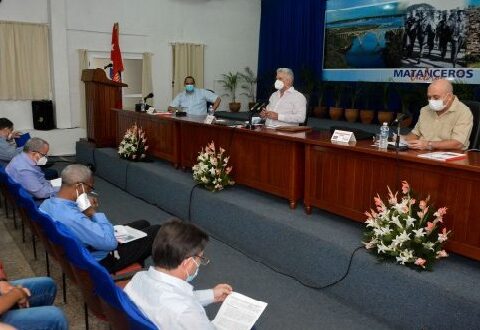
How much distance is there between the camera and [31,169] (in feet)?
11.7

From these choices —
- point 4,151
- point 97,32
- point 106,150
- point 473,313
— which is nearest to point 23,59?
point 97,32

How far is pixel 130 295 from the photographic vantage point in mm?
1581

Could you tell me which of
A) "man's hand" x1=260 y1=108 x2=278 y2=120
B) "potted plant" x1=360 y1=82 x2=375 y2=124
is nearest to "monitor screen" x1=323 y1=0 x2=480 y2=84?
"potted plant" x1=360 y1=82 x2=375 y2=124

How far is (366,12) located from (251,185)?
606 centimetres

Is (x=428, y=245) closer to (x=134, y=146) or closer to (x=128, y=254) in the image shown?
(x=128, y=254)

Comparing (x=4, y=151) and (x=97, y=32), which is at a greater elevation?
(x=97, y=32)

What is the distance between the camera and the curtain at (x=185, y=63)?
966 cm

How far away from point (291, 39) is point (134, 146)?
19.7 feet

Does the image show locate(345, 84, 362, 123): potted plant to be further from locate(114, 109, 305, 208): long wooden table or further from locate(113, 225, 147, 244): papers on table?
locate(113, 225, 147, 244): papers on table

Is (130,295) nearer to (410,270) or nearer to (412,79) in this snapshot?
(410,270)

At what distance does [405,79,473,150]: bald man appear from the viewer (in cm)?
303

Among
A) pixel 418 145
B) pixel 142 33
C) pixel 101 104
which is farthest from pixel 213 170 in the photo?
pixel 142 33

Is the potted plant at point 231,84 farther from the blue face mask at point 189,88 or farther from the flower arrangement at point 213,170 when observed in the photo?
the flower arrangement at point 213,170

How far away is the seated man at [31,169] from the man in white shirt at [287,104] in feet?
6.67
